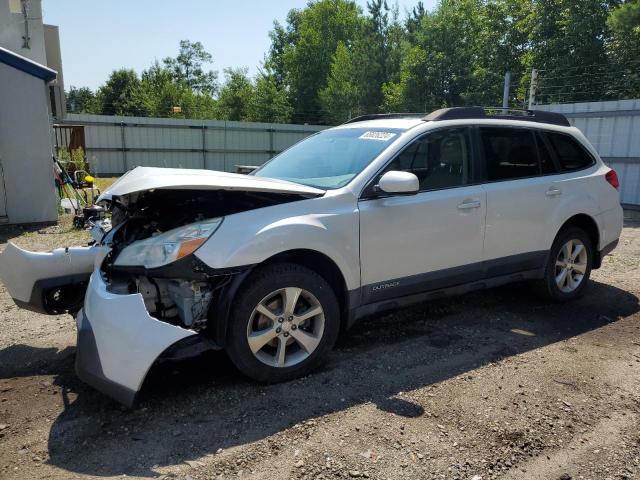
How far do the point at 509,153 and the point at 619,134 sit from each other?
933 cm

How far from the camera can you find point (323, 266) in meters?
3.77

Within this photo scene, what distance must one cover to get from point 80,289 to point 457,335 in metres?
3.14

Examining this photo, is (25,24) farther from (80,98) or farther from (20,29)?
(80,98)

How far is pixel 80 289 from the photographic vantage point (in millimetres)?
4320

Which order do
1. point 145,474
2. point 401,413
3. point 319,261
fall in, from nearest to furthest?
point 145,474 < point 401,413 < point 319,261

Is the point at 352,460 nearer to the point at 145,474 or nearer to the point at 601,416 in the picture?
the point at 145,474

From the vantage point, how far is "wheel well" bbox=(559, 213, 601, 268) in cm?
528

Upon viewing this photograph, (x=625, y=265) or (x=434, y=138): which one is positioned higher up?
(x=434, y=138)

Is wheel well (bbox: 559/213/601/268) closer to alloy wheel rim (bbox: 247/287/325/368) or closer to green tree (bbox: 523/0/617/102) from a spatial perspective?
alloy wheel rim (bbox: 247/287/325/368)

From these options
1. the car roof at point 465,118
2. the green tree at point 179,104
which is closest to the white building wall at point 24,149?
the car roof at point 465,118

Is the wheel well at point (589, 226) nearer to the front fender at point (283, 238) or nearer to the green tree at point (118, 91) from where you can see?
the front fender at point (283, 238)

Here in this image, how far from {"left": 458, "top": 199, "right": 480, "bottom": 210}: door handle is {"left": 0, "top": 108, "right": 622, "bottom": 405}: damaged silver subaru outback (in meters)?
0.01

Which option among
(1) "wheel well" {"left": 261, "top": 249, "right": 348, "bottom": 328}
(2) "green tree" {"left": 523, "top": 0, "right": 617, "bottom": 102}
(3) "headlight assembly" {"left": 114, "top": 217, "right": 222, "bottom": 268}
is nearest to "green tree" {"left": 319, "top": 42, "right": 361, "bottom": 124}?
(2) "green tree" {"left": 523, "top": 0, "right": 617, "bottom": 102}

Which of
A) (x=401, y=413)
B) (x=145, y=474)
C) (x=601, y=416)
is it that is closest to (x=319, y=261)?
(x=401, y=413)
